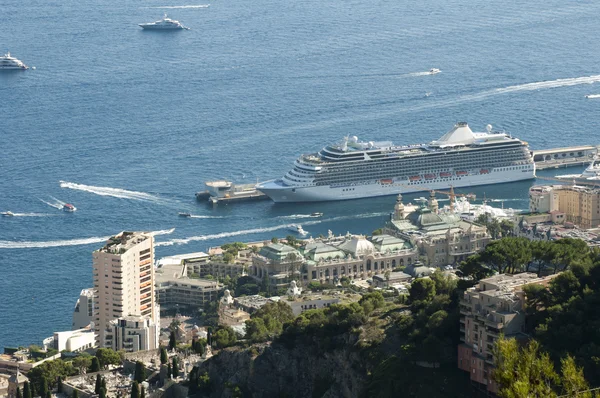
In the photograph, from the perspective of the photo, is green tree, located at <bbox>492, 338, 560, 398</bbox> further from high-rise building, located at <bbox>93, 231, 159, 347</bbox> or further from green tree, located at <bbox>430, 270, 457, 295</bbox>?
high-rise building, located at <bbox>93, 231, 159, 347</bbox>

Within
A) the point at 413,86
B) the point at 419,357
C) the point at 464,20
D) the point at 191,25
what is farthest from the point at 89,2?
the point at 419,357

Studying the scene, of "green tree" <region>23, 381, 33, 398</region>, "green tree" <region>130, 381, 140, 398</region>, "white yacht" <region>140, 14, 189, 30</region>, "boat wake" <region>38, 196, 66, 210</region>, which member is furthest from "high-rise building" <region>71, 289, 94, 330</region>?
"white yacht" <region>140, 14, 189, 30</region>

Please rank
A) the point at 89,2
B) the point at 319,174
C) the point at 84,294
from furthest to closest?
1. the point at 89,2
2. the point at 319,174
3. the point at 84,294

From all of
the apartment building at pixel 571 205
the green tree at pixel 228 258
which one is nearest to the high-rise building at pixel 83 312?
the green tree at pixel 228 258

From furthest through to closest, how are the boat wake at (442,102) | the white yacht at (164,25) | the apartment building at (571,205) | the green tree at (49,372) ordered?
the white yacht at (164,25) < the boat wake at (442,102) < the apartment building at (571,205) < the green tree at (49,372)

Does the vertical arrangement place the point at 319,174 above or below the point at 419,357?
below

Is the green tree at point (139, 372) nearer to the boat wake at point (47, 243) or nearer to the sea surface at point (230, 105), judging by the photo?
the sea surface at point (230, 105)

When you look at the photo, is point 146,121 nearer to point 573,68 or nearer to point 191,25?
point 573,68

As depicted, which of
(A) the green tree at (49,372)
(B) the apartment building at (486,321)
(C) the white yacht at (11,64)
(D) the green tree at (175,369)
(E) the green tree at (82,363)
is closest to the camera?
(B) the apartment building at (486,321)
